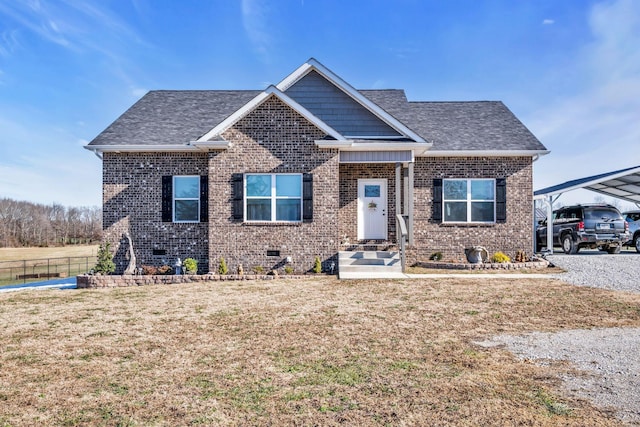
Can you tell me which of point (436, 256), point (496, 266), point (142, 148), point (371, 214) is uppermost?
point (142, 148)

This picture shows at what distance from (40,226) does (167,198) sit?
59.0m

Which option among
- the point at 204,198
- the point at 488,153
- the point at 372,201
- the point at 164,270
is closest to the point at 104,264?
the point at 164,270

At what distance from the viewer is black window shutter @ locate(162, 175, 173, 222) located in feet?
43.2

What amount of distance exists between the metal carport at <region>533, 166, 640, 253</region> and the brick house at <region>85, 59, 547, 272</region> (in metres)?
2.47

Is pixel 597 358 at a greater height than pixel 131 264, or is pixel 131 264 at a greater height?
pixel 131 264

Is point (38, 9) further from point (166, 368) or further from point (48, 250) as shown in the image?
point (48, 250)

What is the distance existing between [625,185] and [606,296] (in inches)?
484

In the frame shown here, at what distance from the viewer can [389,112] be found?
51.9 ft

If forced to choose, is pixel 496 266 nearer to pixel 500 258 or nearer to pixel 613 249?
pixel 500 258

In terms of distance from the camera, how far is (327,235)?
1221cm

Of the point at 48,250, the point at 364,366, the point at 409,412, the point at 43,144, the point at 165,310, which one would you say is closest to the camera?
the point at 409,412

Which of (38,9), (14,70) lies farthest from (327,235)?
(14,70)

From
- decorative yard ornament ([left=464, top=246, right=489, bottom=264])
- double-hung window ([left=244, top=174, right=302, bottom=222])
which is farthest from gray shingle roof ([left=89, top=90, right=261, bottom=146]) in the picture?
decorative yard ornament ([left=464, top=246, right=489, bottom=264])

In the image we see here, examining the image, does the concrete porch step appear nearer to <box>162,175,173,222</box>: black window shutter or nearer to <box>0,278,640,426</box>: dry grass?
<box>0,278,640,426</box>: dry grass
